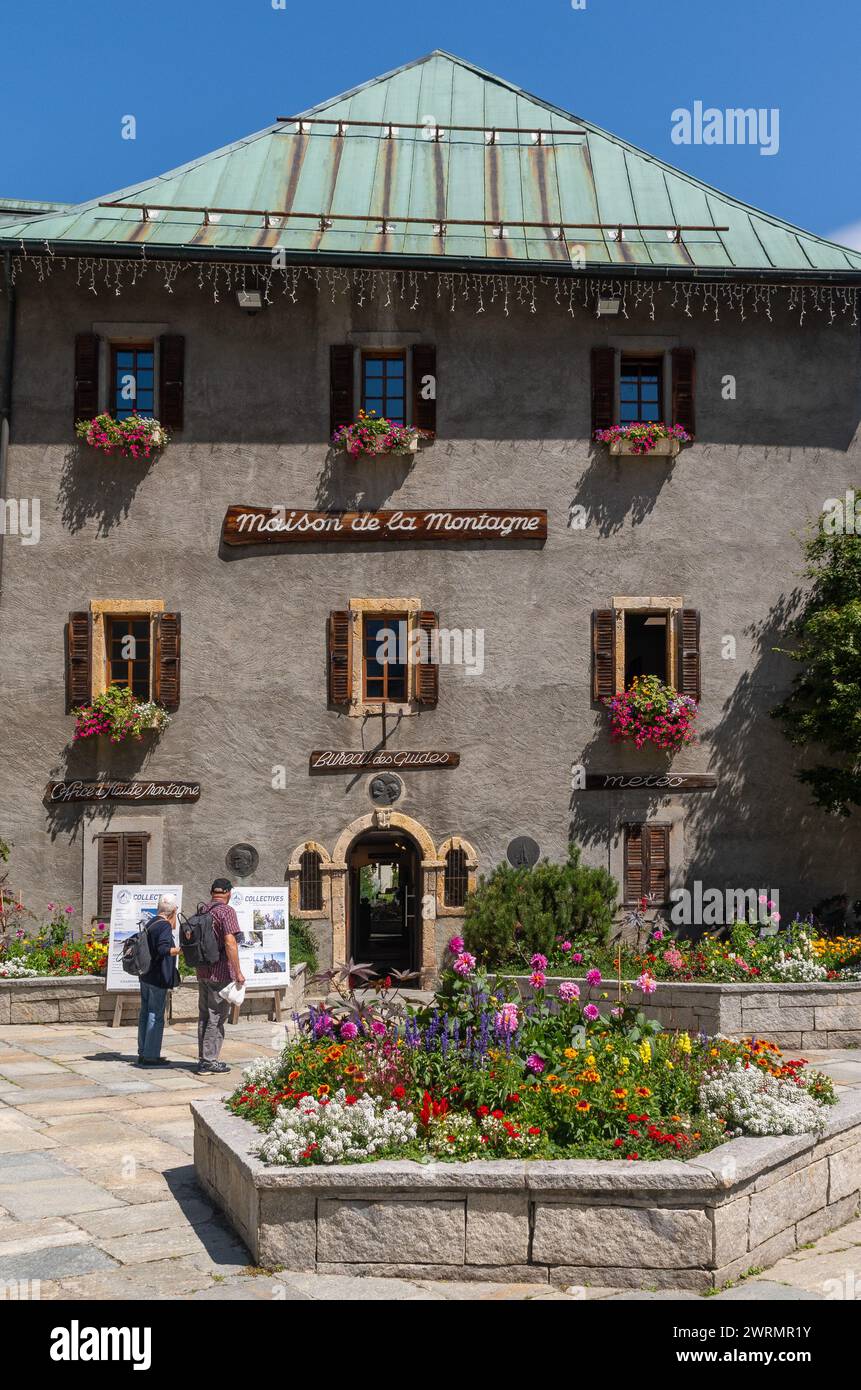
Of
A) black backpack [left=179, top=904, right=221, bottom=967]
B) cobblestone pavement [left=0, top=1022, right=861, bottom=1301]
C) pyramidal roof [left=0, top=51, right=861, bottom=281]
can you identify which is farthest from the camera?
pyramidal roof [left=0, top=51, right=861, bottom=281]

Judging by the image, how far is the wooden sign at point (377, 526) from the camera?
1789 cm

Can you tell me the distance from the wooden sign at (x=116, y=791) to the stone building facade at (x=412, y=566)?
4.2 inches

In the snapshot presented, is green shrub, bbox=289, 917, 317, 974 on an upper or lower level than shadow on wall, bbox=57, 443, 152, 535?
lower

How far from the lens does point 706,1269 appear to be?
6.10 m

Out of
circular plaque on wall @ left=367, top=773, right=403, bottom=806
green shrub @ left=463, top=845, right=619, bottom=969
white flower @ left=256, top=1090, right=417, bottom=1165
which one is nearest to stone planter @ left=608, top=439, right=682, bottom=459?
circular plaque on wall @ left=367, top=773, right=403, bottom=806

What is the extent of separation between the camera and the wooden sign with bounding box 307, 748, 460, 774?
58.3 feet

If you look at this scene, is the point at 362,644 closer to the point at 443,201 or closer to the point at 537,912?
the point at 537,912

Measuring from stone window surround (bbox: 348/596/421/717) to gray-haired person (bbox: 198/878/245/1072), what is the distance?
6540 millimetres

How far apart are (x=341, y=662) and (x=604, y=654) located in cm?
356

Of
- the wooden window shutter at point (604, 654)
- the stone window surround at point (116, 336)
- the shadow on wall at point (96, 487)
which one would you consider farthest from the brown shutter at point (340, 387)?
the wooden window shutter at point (604, 654)

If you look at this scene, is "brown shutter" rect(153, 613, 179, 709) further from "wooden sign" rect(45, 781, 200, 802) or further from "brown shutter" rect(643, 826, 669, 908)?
"brown shutter" rect(643, 826, 669, 908)

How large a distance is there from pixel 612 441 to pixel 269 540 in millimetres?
4850
